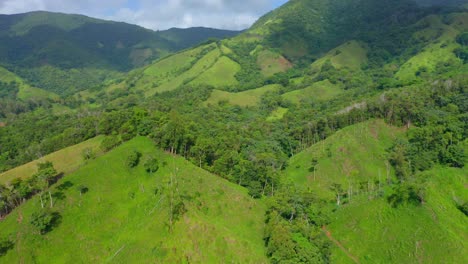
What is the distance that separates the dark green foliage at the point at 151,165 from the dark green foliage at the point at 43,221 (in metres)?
21.9

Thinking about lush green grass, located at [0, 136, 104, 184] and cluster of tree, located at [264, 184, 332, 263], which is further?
lush green grass, located at [0, 136, 104, 184]

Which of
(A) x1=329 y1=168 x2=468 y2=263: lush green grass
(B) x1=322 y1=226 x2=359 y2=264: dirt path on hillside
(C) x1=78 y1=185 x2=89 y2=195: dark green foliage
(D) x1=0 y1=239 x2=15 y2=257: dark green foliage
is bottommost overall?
(B) x1=322 y1=226 x2=359 y2=264: dirt path on hillside

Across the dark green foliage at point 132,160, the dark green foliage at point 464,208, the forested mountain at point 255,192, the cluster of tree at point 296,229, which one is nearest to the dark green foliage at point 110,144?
the forested mountain at point 255,192

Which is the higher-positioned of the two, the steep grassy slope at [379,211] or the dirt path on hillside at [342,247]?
Result: the steep grassy slope at [379,211]

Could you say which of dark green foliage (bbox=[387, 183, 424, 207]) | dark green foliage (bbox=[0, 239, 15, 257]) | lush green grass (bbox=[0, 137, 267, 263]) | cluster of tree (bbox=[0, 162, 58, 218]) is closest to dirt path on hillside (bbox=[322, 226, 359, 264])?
dark green foliage (bbox=[387, 183, 424, 207])

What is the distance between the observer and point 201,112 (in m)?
155

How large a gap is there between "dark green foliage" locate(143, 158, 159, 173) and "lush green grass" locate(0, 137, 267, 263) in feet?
4.14

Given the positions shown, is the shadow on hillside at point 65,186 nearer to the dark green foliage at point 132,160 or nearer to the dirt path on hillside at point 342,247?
the dark green foliage at point 132,160

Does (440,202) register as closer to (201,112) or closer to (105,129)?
(105,129)

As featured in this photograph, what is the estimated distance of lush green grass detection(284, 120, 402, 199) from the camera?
93.9 metres

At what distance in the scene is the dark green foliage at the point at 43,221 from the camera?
58.6m

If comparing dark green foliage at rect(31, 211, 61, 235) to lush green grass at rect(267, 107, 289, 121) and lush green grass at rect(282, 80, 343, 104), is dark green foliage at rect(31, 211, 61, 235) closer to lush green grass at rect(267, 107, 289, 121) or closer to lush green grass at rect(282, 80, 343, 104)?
lush green grass at rect(267, 107, 289, 121)

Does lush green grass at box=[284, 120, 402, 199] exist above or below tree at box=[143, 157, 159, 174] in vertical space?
below

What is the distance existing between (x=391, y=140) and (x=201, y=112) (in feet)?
277
